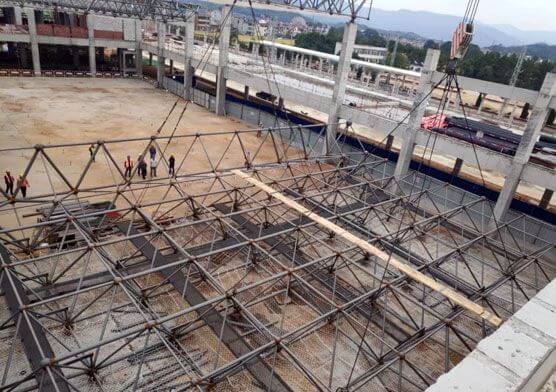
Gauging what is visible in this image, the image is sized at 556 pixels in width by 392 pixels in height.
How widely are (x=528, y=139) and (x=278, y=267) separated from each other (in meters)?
16.7

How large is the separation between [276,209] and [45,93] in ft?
121

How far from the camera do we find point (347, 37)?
31656mm

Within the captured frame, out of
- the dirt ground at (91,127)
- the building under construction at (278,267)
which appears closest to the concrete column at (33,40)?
the dirt ground at (91,127)

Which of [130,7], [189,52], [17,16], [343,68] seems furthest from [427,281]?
[17,16]

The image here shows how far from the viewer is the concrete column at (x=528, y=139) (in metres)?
22.5

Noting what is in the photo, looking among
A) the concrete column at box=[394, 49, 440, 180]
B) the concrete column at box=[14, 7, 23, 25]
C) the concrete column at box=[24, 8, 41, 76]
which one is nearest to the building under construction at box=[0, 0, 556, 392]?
the concrete column at box=[394, 49, 440, 180]

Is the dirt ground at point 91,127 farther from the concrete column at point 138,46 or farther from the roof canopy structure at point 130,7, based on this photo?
the roof canopy structure at point 130,7

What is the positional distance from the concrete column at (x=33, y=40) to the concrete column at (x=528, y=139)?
53.9 meters

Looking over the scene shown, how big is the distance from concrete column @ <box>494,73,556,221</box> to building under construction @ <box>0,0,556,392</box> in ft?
0.26

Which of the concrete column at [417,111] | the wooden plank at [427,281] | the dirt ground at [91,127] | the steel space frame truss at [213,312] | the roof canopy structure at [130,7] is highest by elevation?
the roof canopy structure at [130,7]

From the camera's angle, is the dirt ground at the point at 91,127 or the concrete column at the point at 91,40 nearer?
the dirt ground at the point at 91,127

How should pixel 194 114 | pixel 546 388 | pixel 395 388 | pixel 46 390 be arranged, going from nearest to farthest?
pixel 546 388
pixel 46 390
pixel 395 388
pixel 194 114

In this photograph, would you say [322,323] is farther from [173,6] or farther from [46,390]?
[173,6]

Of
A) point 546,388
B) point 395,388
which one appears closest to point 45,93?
point 395,388
